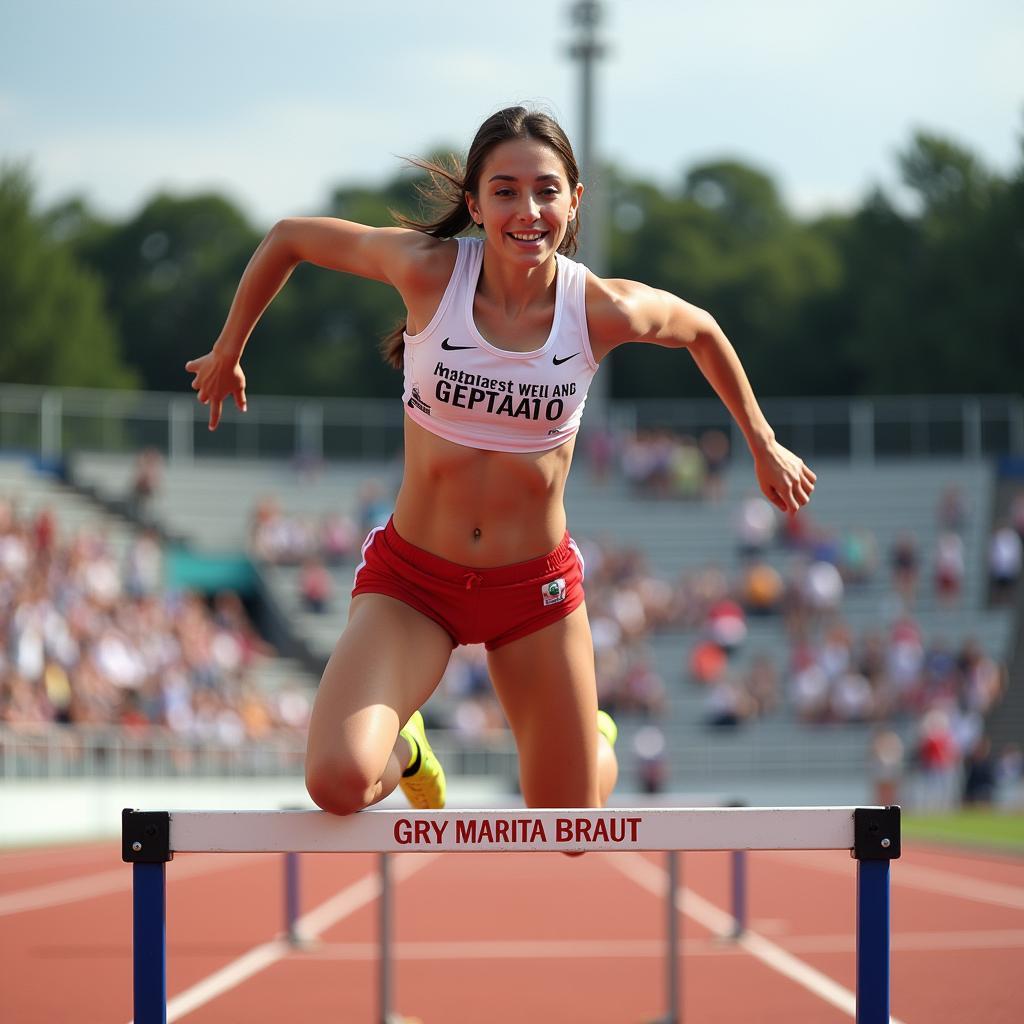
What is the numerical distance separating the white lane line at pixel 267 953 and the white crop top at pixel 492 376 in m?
2.13

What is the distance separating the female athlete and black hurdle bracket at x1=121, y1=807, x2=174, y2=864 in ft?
2.78

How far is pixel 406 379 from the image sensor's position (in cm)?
495

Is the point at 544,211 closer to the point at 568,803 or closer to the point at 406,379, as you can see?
the point at 406,379

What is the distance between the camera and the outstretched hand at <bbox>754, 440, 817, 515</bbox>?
16.1ft

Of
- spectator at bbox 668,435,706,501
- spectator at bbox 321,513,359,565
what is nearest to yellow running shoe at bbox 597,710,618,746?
spectator at bbox 321,513,359,565

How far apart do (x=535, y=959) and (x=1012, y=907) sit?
3.30 m

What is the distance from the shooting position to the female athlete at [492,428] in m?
4.71

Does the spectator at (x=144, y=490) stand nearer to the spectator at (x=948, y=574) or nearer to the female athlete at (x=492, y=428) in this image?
the spectator at (x=948, y=574)

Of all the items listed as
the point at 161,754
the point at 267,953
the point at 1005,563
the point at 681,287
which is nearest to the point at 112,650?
the point at 161,754

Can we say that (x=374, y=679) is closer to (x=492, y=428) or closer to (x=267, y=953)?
(x=492, y=428)

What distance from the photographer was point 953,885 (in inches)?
440

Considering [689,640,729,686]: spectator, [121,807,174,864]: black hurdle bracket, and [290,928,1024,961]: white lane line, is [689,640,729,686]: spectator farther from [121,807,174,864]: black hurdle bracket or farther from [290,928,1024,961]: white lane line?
[121,807,174,864]: black hurdle bracket

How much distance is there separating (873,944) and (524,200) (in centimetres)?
223

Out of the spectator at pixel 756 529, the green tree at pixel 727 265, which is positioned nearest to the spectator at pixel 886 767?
the spectator at pixel 756 529
